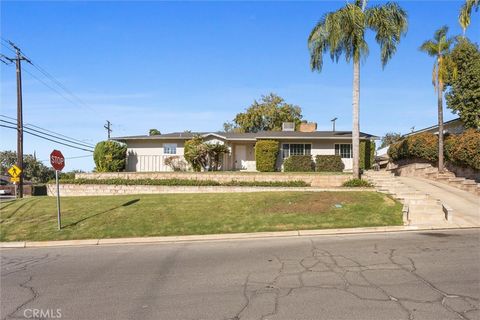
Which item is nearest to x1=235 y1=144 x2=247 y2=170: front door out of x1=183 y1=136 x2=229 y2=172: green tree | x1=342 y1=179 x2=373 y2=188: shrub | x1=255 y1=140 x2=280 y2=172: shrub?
x1=183 y1=136 x2=229 y2=172: green tree

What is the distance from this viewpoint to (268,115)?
53.0m

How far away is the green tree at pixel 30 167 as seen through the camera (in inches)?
2429

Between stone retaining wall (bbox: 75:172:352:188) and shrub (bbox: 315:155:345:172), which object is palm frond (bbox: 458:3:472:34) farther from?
shrub (bbox: 315:155:345:172)

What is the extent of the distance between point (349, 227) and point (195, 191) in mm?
10673

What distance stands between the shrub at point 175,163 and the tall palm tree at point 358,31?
12.6 metres

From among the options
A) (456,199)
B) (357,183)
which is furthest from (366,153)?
(456,199)

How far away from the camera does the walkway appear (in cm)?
1402

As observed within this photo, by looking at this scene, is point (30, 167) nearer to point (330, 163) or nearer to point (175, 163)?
point (175, 163)

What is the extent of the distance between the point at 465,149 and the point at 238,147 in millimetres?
15602

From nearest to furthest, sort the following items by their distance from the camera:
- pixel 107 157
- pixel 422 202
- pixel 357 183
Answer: pixel 422 202
pixel 357 183
pixel 107 157

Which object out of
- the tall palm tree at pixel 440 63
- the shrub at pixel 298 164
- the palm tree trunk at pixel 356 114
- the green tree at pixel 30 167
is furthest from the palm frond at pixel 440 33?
the green tree at pixel 30 167

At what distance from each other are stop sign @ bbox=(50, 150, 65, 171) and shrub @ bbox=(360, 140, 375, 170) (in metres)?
19.3

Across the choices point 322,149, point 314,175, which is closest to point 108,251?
point 314,175

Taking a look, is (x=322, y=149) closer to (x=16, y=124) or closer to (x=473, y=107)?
(x=473, y=107)
